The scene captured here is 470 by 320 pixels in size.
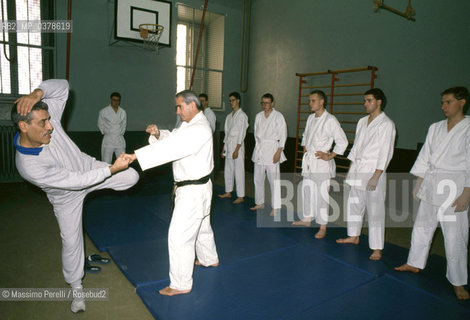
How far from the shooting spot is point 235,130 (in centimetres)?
510

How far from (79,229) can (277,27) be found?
712cm

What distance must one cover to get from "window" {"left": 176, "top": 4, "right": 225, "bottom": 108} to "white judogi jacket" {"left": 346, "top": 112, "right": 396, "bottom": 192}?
19.0 feet

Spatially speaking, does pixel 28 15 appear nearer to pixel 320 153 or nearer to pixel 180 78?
pixel 180 78

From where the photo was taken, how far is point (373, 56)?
567 centimetres

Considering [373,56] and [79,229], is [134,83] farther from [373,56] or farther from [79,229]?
[79,229]

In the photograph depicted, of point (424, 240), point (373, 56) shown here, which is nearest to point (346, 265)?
point (424, 240)

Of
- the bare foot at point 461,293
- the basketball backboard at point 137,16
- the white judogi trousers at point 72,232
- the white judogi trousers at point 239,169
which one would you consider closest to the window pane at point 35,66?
the basketball backboard at point 137,16

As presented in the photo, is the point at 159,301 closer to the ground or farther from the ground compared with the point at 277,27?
closer to the ground

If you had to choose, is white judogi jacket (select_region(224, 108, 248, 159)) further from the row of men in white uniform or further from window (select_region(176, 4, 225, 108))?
window (select_region(176, 4, 225, 108))

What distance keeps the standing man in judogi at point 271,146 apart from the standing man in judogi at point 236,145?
1.36ft

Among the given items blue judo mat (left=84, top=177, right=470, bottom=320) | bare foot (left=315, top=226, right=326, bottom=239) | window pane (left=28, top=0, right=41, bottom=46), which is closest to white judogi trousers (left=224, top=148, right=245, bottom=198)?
blue judo mat (left=84, top=177, right=470, bottom=320)

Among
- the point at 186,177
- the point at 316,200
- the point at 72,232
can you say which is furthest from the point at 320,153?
the point at 72,232

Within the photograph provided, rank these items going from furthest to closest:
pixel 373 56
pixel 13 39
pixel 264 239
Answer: pixel 13 39 < pixel 373 56 < pixel 264 239

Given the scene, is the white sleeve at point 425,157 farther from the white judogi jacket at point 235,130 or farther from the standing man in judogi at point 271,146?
the white judogi jacket at point 235,130
